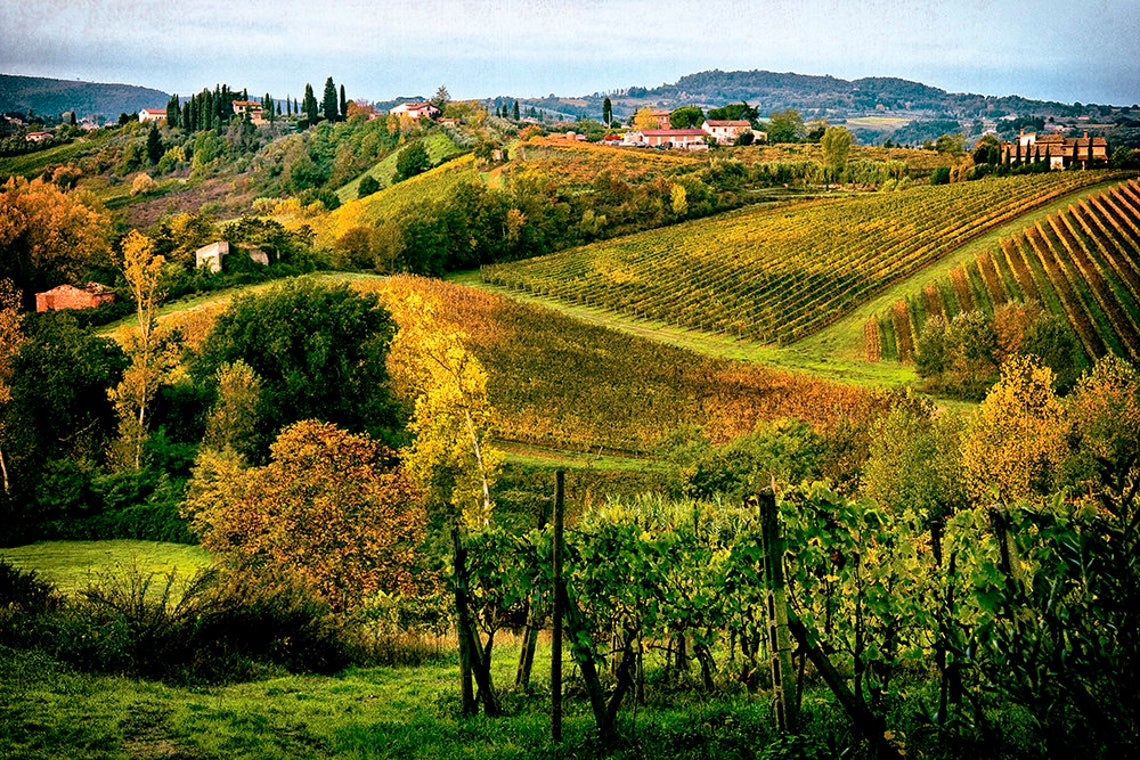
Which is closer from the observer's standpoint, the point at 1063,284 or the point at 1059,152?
the point at 1063,284

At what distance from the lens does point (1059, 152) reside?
10362 cm

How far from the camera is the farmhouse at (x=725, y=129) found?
178 m

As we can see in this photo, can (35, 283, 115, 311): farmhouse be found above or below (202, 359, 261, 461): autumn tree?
above

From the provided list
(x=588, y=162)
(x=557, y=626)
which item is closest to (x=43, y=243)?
(x=557, y=626)

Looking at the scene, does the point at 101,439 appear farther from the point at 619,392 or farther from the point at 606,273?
the point at 606,273

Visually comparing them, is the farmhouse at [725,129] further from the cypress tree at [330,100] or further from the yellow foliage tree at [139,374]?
the yellow foliage tree at [139,374]

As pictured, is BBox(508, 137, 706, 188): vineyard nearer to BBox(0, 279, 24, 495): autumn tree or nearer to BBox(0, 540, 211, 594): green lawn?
BBox(0, 279, 24, 495): autumn tree

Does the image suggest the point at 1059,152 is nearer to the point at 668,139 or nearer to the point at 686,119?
the point at 668,139

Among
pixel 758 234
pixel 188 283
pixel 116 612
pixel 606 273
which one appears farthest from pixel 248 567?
pixel 758 234

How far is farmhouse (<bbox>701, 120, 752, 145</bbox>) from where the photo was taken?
178 m

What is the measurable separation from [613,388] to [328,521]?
3016 cm

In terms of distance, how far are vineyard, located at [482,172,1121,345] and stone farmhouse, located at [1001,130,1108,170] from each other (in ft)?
27.7

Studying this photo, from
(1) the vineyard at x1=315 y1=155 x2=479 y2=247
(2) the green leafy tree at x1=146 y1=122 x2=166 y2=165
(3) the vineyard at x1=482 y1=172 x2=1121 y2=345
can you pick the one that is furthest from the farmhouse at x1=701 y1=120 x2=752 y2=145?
(2) the green leafy tree at x1=146 y1=122 x2=166 y2=165

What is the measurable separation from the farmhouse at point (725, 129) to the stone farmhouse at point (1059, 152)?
2782 inches
